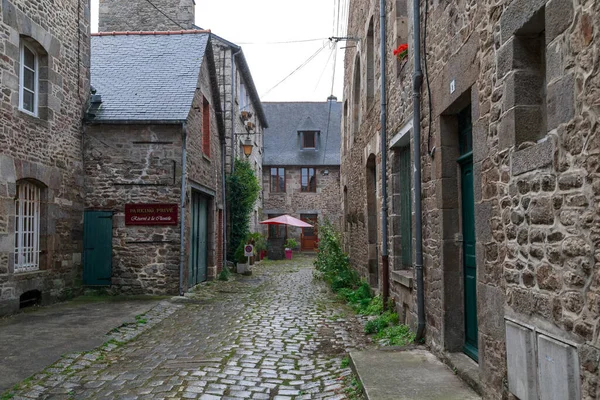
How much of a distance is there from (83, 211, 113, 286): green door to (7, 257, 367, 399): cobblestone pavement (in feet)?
6.98

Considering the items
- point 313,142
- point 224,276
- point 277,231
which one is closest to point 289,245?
point 277,231

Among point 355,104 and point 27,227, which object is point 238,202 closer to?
point 355,104

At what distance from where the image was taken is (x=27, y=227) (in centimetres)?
854

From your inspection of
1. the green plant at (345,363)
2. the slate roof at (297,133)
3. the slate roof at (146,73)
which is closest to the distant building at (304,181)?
the slate roof at (297,133)

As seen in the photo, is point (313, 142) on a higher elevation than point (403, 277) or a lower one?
higher

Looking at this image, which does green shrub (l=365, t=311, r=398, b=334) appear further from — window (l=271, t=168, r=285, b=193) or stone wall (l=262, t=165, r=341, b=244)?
window (l=271, t=168, r=285, b=193)

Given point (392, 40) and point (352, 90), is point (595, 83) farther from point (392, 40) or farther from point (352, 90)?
point (352, 90)

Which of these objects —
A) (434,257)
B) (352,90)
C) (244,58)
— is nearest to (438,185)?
(434,257)

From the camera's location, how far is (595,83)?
220 centimetres

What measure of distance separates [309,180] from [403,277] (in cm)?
2085

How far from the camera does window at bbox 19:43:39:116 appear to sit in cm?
830

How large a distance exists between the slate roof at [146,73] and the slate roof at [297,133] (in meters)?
13.8

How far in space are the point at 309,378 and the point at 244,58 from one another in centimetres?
1417

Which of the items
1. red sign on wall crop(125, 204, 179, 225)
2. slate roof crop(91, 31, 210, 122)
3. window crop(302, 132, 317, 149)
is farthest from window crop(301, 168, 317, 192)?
red sign on wall crop(125, 204, 179, 225)
